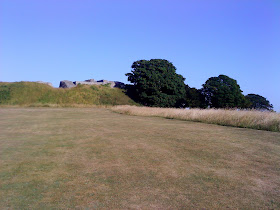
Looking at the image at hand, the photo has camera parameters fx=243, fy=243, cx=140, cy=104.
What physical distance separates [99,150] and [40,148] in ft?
5.66

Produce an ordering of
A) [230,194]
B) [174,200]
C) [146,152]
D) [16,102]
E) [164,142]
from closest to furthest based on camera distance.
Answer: [174,200] < [230,194] < [146,152] < [164,142] < [16,102]

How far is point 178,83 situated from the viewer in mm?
48750

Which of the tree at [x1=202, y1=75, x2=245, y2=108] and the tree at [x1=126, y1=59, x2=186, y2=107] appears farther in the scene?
the tree at [x1=126, y1=59, x2=186, y2=107]

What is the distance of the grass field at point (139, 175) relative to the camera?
11.6 feet

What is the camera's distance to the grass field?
354 centimetres

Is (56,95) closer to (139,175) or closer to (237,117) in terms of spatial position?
(237,117)

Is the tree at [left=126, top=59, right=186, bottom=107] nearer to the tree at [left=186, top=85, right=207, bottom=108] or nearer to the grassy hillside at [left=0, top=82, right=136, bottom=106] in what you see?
the tree at [left=186, top=85, right=207, bottom=108]

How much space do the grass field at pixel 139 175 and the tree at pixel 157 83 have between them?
39250 mm

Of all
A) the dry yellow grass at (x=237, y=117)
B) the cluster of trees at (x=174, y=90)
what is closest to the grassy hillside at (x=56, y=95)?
the cluster of trees at (x=174, y=90)

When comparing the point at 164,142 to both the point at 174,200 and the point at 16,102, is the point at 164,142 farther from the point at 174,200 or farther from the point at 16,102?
the point at 16,102

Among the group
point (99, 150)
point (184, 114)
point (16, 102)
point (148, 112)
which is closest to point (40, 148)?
point (99, 150)

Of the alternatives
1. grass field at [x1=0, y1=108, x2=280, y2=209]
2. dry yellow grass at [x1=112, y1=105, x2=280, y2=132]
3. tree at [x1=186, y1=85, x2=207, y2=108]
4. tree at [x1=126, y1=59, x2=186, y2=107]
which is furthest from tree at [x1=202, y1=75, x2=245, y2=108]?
grass field at [x1=0, y1=108, x2=280, y2=209]

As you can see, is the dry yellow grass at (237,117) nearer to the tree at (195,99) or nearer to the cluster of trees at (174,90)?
the cluster of trees at (174,90)

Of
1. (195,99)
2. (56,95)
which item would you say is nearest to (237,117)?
(195,99)
